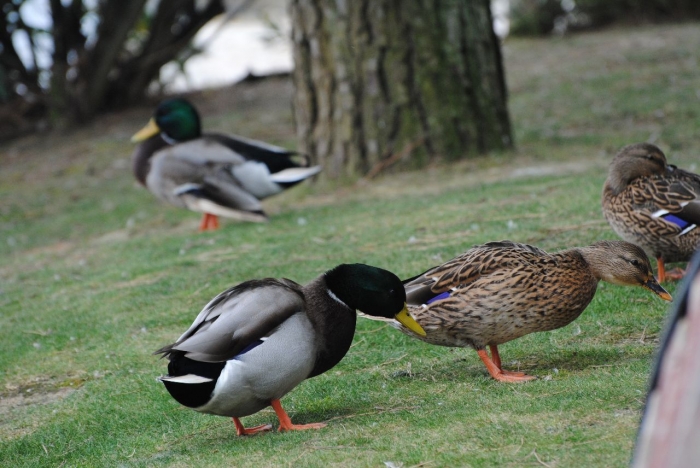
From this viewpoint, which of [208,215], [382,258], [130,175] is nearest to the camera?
[382,258]

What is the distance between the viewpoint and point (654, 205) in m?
5.55

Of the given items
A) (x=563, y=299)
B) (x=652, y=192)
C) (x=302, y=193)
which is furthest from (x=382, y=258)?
(x=302, y=193)

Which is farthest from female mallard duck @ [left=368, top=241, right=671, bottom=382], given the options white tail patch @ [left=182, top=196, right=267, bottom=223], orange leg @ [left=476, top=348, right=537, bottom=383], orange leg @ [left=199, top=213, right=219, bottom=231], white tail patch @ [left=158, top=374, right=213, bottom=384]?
orange leg @ [left=199, top=213, right=219, bottom=231]

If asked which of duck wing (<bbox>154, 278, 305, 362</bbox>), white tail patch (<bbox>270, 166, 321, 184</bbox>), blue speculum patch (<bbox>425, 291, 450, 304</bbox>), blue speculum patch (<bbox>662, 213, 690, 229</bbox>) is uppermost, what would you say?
duck wing (<bbox>154, 278, 305, 362</bbox>)

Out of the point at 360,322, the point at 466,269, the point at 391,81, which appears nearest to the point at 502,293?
the point at 466,269

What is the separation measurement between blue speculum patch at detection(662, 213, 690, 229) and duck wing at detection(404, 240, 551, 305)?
1.18 meters

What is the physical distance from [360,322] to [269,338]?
1681 mm

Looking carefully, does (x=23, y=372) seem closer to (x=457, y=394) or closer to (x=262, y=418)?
(x=262, y=418)

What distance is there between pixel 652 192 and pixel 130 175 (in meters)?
8.21

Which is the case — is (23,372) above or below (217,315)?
below

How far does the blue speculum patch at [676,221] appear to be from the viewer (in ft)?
17.8

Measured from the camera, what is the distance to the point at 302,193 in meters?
10.2

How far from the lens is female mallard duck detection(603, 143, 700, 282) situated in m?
5.44

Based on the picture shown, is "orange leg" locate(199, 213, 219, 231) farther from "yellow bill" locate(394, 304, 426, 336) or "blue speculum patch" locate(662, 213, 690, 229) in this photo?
"yellow bill" locate(394, 304, 426, 336)
